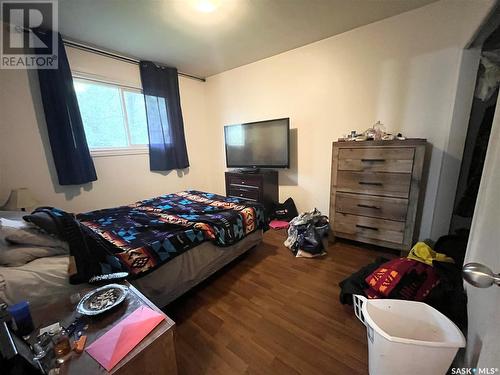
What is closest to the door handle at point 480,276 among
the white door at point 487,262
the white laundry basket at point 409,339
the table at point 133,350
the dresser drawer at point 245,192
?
the white door at point 487,262

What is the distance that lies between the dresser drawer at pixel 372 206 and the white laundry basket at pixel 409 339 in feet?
3.74

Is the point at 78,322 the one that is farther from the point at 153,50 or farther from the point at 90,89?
the point at 153,50

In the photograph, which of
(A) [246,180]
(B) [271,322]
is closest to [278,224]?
(A) [246,180]

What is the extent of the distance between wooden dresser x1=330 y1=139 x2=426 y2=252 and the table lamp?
309cm

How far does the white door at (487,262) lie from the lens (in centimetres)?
57

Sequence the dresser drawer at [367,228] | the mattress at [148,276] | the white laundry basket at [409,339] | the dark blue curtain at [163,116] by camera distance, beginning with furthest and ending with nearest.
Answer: the dark blue curtain at [163,116]
the dresser drawer at [367,228]
the mattress at [148,276]
the white laundry basket at [409,339]

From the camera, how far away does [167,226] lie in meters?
1.68

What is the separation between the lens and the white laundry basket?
845mm

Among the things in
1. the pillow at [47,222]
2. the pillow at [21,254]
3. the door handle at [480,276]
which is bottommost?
the pillow at [21,254]

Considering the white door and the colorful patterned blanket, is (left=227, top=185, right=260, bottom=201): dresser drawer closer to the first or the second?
the colorful patterned blanket

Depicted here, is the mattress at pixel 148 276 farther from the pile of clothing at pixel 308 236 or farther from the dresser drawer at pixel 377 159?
the dresser drawer at pixel 377 159

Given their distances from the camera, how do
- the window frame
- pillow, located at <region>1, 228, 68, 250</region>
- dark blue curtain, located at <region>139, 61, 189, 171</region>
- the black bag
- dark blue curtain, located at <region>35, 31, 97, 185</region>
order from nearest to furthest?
pillow, located at <region>1, 228, 68, 250</region> → dark blue curtain, located at <region>35, 31, 97, 185</region> → the window frame → dark blue curtain, located at <region>139, 61, 189, 171</region> → the black bag

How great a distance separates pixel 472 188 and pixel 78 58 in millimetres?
4050

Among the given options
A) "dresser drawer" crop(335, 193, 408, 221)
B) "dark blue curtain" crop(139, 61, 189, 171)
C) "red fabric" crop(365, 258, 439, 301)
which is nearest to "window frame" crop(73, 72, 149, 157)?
"dark blue curtain" crop(139, 61, 189, 171)
